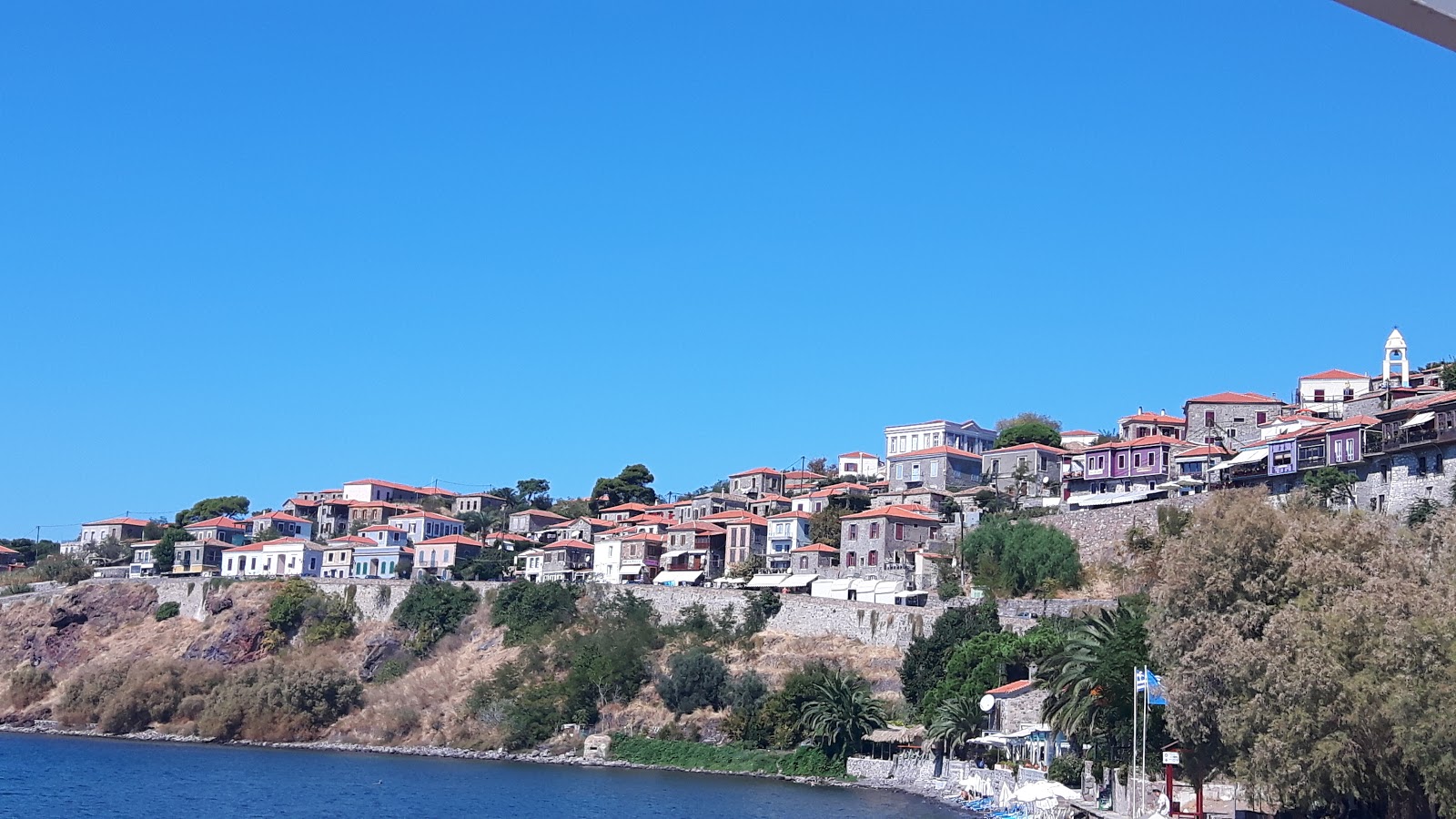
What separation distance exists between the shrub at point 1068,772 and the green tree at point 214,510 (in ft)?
298

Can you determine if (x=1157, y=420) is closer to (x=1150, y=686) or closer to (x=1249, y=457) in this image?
(x=1249, y=457)

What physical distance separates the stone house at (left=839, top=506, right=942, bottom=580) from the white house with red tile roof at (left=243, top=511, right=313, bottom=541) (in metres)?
47.0

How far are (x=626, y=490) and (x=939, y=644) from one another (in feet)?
174

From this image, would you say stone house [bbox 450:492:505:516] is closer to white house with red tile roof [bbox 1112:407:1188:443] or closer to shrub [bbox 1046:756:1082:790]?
white house with red tile roof [bbox 1112:407:1188:443]

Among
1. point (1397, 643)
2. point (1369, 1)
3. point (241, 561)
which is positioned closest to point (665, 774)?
point (1397, 643)

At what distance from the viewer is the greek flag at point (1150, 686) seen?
33.7m

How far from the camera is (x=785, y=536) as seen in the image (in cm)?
7994

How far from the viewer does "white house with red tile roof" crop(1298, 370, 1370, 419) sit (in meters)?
77.2

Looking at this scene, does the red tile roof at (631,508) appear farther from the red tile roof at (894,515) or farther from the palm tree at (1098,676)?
the palm tree at (1098,676)

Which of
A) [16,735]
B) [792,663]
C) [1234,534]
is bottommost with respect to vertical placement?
[16,735]

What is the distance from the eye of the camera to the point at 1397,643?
25.5 m

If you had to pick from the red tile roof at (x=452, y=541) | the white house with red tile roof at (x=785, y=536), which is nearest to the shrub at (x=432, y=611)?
the red tile roof at (x=452, y=541)

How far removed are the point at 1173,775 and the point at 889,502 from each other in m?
45.8

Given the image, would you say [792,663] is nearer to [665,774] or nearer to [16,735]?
[665,774]
